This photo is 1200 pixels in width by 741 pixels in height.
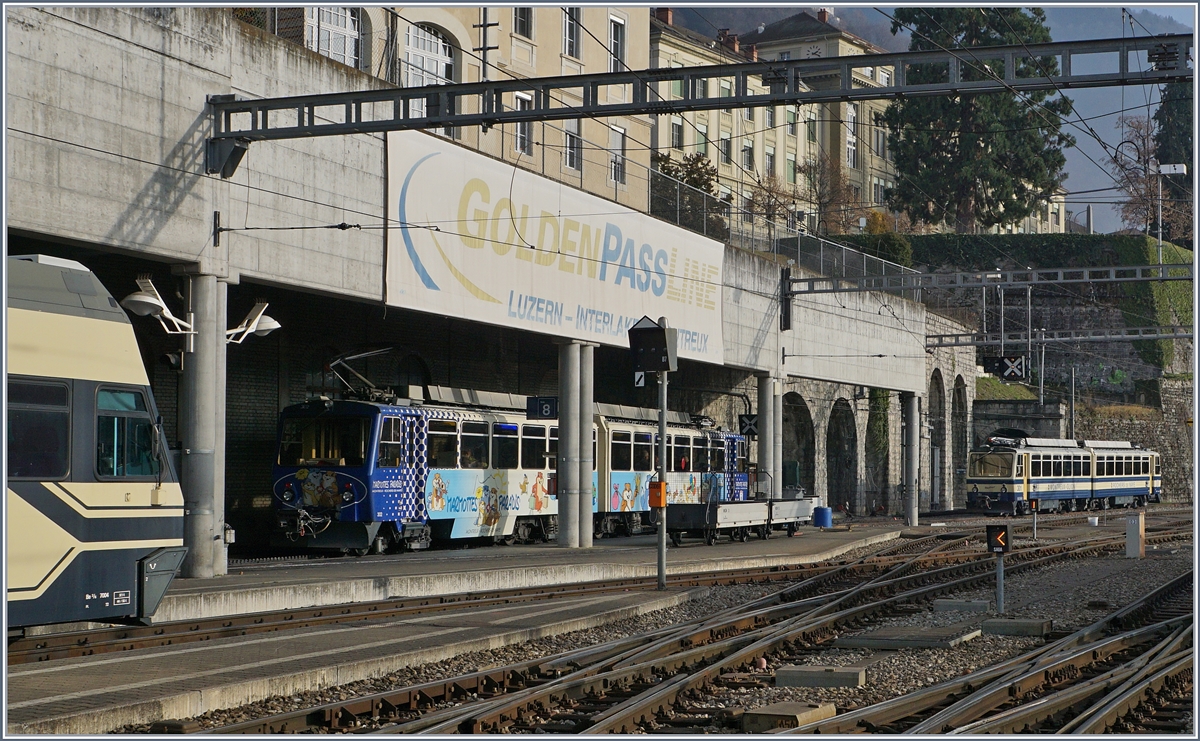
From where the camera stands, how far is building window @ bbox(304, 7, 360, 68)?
77.3 feet

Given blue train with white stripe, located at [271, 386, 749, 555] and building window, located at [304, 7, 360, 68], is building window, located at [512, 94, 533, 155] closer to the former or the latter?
building window, located at [304, 7, 360, 68]

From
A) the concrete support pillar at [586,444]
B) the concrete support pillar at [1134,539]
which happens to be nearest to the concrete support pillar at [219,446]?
the concrete support pillar at [586,444]

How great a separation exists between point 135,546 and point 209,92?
936 centimetres

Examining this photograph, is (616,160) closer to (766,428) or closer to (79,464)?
(766,428)

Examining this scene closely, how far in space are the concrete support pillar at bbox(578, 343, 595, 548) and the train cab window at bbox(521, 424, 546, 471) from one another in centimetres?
106

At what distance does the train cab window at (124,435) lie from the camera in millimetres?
12289

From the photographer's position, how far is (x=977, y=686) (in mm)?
11414

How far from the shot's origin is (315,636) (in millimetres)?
13492

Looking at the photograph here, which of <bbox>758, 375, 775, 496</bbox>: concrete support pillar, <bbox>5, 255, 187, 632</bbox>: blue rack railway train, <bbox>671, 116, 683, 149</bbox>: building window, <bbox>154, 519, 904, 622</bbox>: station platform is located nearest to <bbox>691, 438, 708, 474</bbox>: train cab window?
<bbox>154, 519, 904, 622</bbox>: station platform

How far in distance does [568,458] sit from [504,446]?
1417 millimetres

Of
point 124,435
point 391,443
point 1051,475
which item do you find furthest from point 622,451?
point 1051,475

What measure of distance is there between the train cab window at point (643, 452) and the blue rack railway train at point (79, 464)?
Answer: 21.9 metres

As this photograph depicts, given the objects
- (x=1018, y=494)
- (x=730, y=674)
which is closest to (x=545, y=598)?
(x=730, y=674)

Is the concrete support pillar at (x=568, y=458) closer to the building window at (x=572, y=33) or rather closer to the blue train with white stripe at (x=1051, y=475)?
the building window at (x=572, y=33)
